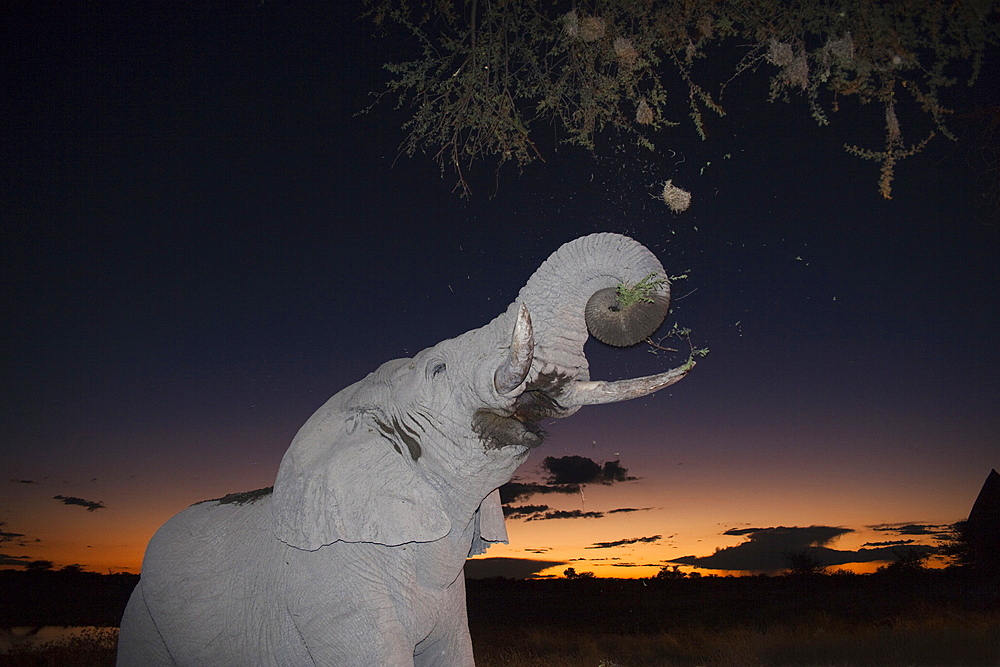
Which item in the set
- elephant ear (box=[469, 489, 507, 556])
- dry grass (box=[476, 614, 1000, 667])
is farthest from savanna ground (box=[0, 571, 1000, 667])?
elephant ear (box=[469, 489, 507, 556])

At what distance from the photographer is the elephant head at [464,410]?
282 cm

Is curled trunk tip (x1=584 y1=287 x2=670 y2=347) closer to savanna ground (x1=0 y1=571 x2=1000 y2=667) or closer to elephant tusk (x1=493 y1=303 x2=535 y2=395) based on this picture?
elephant tusk (x1=493 y1=303 x2=535 y2=395)

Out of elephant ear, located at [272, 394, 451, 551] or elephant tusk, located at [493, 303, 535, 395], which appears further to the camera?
elephant ear, located at [272, 394, 451, 551]

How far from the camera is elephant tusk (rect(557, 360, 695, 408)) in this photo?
2850 mm

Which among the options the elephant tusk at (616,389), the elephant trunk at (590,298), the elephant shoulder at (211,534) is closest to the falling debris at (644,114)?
the elephant trunk at (590,298)

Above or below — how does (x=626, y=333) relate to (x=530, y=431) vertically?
above

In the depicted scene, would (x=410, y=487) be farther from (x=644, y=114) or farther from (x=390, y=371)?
(x=644, y=114)

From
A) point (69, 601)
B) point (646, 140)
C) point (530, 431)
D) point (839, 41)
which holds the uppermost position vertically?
point (839, 41)

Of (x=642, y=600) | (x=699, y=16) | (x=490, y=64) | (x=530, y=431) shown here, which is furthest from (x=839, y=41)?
(x=642, y=600)

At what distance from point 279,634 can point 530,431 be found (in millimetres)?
1475

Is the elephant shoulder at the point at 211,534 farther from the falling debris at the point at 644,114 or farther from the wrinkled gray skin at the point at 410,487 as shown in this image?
the falling debris at the point at 644,114

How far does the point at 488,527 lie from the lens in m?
3.63

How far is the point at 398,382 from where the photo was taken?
11.3 ft

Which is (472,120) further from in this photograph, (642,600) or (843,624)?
(642,600)
